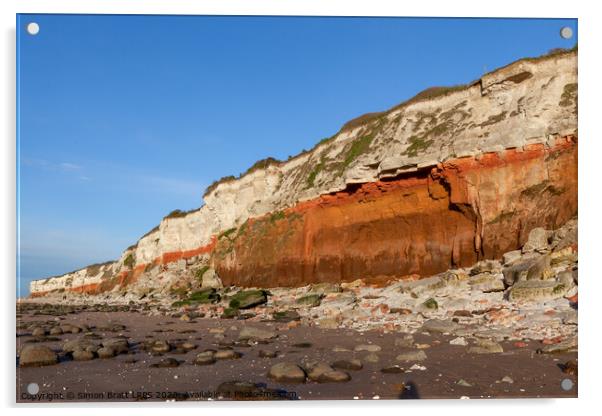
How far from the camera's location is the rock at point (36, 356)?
7438mm

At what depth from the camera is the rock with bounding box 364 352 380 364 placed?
771cm

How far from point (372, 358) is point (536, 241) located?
893 centimetres

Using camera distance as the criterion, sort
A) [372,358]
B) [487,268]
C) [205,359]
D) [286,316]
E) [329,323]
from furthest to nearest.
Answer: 1. [286,316]
2. [487,268]
3. [329,323]
4. [205,359]
5. [372,358]

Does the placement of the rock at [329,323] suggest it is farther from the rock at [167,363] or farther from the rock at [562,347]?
the rock at [562,347]

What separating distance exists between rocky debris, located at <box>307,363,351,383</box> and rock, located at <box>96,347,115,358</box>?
14.6ft

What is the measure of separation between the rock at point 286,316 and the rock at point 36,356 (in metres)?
7.24

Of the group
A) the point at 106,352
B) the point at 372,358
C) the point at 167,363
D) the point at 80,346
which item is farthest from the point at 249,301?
the point at 372,358

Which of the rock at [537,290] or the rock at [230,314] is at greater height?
the rock at [537,290]

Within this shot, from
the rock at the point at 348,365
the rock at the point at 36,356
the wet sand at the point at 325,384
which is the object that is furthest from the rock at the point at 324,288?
the rock at the point at 36,356

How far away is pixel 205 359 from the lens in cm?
846

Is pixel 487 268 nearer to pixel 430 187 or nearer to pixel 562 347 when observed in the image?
pixel 430 187

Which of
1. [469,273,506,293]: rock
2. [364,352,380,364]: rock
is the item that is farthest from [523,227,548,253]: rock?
[364,352,380,364]: rock

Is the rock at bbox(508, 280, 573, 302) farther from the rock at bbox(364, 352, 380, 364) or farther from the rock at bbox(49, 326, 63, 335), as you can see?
the rock at bbox(49, 326, 63, 335)
